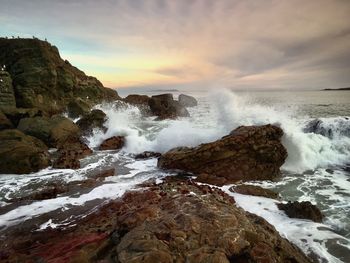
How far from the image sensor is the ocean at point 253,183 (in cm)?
703

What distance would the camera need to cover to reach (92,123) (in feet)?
68.6

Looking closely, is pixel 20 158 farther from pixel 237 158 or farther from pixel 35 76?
pixel 35 76

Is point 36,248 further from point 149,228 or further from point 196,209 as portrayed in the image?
point 196,209

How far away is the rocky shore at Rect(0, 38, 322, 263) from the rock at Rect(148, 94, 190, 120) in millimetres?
15896

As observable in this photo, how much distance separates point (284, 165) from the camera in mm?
13312

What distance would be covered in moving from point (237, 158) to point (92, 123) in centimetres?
1284

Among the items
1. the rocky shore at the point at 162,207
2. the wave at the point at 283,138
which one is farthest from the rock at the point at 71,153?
the wave at the point at 283,138

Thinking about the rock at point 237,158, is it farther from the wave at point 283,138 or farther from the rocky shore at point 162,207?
the wave at point 283,138

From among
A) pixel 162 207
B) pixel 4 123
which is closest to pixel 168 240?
pixel 162 207

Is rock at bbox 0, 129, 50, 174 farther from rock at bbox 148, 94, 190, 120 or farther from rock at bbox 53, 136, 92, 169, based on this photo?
rock at bbox 148, 94, 190, 120

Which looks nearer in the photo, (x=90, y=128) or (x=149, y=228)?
(x=149, y=228)

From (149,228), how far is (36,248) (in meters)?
2.54

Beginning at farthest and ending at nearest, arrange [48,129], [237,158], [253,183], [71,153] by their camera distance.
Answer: [48,129], [71,153], [237,158], [253,183]

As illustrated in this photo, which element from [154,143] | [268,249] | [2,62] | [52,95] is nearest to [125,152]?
[154,143]
